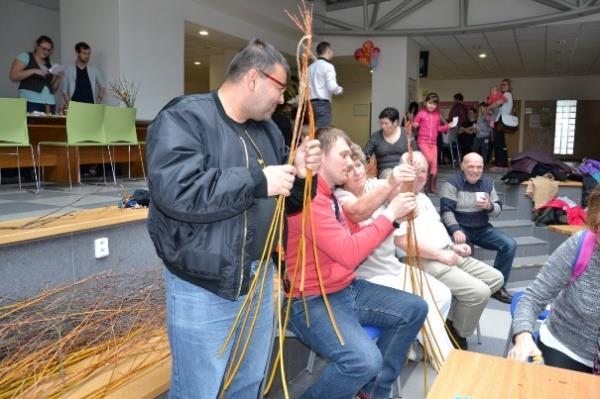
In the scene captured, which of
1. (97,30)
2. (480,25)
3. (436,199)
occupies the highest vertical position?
(480,25)

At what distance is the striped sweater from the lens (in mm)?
4113

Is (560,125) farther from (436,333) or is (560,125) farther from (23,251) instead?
(23,251)

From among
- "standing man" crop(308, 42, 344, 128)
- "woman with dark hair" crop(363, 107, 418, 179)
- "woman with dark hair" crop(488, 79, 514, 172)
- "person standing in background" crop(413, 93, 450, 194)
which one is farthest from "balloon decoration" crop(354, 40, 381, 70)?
"woman with dark hair" crop(363, 107, 418, 179)

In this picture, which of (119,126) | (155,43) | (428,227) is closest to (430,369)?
(428,227)

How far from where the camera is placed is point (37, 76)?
5.43 m

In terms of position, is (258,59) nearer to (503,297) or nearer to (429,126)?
(503,297)

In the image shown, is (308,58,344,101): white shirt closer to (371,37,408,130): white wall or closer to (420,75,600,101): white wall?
(371,37,408,130): white wall

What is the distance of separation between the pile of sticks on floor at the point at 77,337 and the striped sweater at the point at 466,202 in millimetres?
2636

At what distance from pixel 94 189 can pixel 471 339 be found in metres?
3.46

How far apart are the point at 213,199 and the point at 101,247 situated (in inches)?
66.5

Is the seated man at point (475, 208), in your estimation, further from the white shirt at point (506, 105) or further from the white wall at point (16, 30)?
the white wall at point (16, 30)

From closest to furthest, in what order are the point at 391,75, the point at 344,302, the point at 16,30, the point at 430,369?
the point at 344,302 → the point at 430,369 → the point at 16,30 → the point at 391,75

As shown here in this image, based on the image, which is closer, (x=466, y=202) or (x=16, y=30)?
(x=466, y=202)

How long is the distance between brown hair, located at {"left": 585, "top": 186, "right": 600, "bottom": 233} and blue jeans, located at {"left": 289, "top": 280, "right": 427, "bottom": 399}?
718mm
